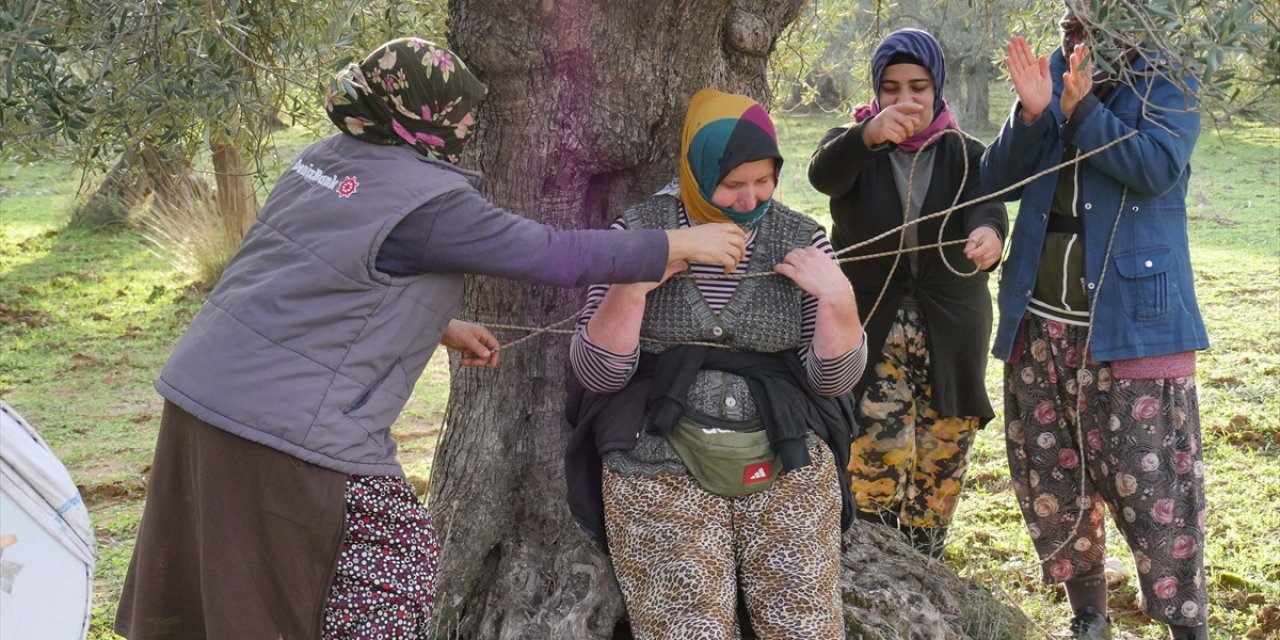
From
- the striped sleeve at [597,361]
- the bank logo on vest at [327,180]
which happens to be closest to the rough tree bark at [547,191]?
the striped sleeve at [597,361]

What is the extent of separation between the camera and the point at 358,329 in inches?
103

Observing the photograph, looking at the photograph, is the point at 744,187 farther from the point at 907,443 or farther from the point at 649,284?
the point at 907,443

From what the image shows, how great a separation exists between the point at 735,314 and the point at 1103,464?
140 cm

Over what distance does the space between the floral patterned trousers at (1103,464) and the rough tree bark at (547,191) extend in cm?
47

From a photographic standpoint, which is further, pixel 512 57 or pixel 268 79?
pixel 268 79

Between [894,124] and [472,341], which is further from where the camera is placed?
[894,124]

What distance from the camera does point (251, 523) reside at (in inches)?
105

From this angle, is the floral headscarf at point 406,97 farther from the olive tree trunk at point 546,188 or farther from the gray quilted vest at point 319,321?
the olive tree trunk at point 546,188

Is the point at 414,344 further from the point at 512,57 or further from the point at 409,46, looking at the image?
the point at 512,57

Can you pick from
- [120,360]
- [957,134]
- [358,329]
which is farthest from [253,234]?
[120,360]

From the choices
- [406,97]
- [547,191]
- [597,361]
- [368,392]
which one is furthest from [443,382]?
[406,97]

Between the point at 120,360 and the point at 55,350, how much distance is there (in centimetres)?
64

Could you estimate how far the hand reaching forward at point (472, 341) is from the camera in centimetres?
317

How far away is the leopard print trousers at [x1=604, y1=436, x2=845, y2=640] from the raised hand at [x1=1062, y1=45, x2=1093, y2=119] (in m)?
1.28
